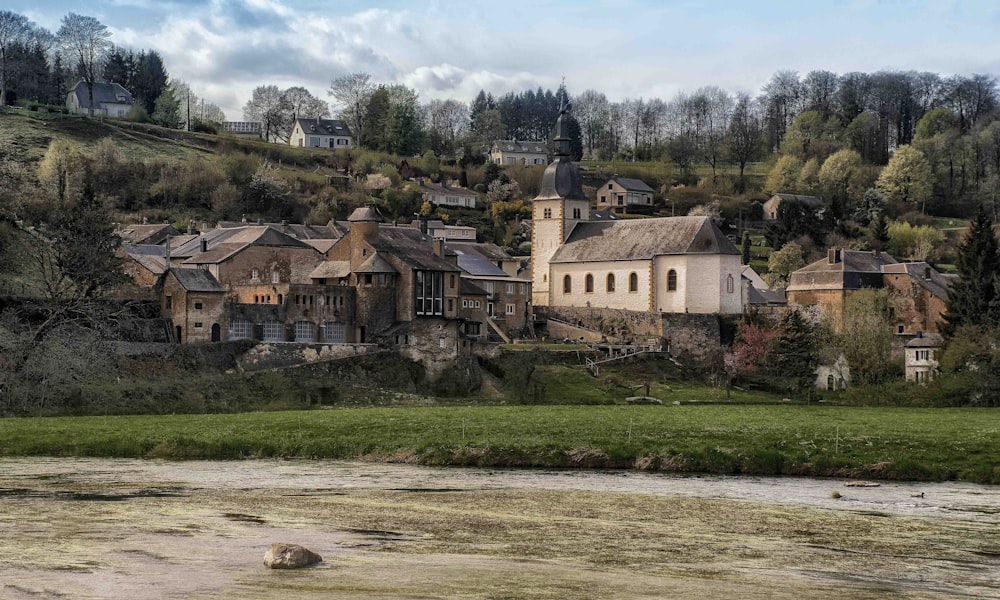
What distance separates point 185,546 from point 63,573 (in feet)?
9.00

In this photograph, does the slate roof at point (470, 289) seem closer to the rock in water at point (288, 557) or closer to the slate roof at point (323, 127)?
the rock in water at point (288, 557)

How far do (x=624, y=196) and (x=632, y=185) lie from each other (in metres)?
2.63

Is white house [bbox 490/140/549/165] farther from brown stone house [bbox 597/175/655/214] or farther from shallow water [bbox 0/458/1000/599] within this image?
shallow water [bbox 0/458/1000/599]

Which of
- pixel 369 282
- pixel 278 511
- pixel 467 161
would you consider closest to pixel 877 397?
pixel 369 282

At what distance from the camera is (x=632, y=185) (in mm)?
142250

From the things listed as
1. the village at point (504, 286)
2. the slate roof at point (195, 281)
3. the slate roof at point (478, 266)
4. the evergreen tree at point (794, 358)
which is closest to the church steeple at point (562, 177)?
the village at point (504, 286)

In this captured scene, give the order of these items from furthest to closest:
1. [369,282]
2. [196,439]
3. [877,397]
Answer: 1. [369,282]
2. [877,397]
3. [196,439]

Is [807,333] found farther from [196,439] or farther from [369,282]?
[196,439]

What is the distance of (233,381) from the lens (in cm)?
5625

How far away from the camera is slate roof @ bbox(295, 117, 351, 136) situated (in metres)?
150

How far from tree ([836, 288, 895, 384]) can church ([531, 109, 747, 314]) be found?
7.69m

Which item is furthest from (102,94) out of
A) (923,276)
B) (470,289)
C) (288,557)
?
(288,557)

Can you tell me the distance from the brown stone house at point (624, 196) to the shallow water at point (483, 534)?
108 m

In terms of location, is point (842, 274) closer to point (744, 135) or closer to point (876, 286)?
point (876, 286)
